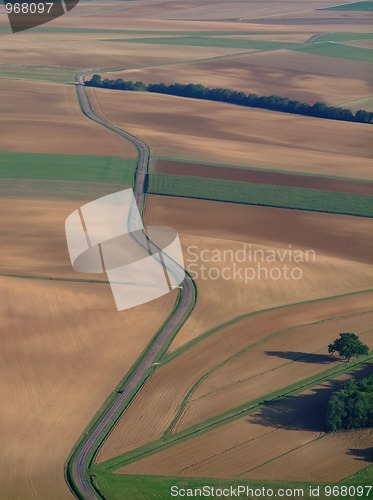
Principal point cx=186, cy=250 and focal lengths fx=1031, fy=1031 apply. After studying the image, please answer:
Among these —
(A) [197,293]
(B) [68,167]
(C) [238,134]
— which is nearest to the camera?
(A) [197,293]

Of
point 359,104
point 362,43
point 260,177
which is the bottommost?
point 359,104

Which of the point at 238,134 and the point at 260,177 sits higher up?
the point at 260,177

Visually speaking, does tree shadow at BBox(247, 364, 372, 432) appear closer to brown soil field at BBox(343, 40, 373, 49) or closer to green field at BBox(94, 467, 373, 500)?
green field at BBox(94, 467, 373, 500)

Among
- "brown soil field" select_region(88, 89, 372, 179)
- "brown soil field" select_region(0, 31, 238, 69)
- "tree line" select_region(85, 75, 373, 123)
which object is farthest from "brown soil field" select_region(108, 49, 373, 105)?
"brown soil field" select_region(88, 89, 372, 179)

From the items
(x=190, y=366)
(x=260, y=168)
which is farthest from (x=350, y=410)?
(x=260, y=168)

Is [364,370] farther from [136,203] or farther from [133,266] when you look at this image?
[136,203]

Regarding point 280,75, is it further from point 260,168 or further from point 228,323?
point 228,323

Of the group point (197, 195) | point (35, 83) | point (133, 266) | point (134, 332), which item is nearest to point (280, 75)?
point (35, 83)
